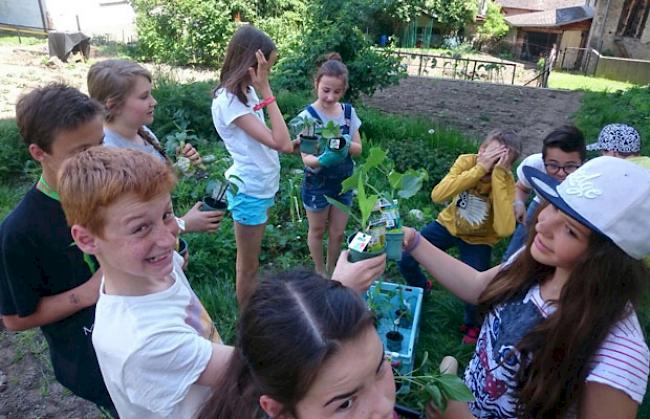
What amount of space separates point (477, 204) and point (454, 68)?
15.4 metres

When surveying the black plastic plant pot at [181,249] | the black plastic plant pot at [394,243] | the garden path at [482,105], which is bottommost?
the garden path at [482,105]

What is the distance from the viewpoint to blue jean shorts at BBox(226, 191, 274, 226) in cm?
273

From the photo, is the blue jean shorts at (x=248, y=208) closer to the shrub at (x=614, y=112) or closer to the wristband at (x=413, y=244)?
the wristband at (x=413, y=244)

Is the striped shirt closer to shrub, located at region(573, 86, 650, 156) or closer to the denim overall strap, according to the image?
the denim overall strap

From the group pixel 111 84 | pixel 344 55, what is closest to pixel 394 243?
pixel 111 84

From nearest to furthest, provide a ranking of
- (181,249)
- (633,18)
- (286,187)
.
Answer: (181,249) → (286,187) → (633,18)

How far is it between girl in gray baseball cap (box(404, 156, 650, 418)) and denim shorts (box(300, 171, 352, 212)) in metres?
1.71

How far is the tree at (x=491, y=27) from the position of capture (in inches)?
1153

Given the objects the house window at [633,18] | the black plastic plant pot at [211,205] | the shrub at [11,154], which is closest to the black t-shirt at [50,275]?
the black plastic plant pot at [211,205]

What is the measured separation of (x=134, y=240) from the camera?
4.09 feet

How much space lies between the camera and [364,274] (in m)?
1.45

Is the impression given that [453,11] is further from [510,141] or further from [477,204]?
[477,204]

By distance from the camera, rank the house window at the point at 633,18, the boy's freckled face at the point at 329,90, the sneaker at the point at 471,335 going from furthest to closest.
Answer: the house window at the point at 633,18
the boy's freckled face at the point at 329,90
the sneaker at the point at 471,335

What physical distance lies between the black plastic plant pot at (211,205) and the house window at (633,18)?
26970mm
